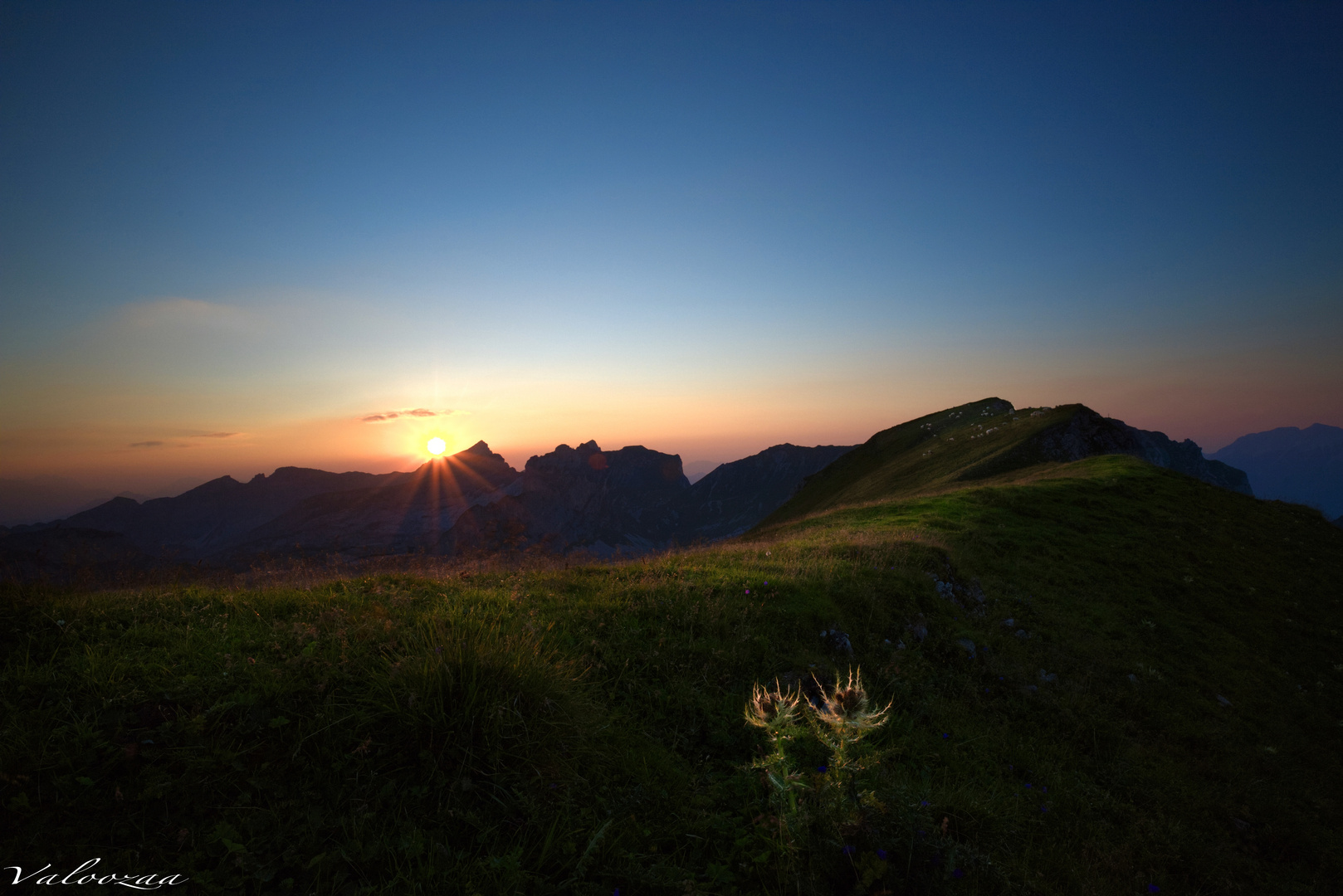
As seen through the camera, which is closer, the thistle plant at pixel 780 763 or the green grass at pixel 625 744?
the green grass at pixel 625 744

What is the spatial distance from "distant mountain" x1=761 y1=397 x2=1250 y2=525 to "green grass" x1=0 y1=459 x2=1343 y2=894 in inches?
935

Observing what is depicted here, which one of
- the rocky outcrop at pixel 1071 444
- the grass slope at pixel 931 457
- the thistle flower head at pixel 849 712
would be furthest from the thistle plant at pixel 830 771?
the rocky outcrop at pixel 1071 444

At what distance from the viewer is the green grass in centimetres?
347

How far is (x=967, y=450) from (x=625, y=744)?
54777mm

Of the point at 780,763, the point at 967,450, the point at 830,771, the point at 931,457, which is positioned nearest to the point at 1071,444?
the point at 967,450

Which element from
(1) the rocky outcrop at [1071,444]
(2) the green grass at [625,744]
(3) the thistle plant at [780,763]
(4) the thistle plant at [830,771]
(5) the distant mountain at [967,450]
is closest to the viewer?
(2) the green grass at [625,744]

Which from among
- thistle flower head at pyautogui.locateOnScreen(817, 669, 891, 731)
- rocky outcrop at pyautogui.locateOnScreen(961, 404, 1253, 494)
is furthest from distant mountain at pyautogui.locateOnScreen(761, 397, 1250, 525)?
thistle flower head at pyautogui.locateOnScreen(817, 669, 891, 731)

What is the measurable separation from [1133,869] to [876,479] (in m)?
52.9

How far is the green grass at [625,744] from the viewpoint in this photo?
3475mm

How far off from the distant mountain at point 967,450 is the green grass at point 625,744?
23743 millimetres

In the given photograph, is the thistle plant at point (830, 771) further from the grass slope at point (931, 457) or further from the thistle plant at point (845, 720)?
the grass slope at point (931, 457)

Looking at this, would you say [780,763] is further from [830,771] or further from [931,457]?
[931,457]

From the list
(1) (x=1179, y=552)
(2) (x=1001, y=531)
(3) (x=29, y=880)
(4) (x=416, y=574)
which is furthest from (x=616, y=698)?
(1) (x=1179, y=552)

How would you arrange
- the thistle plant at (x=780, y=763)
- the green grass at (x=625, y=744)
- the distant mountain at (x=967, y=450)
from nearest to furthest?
the green grass at (x=625, y=744) → the thistle plant at (x=780, y=763) → the distant mountain at (x=967, y=450)
